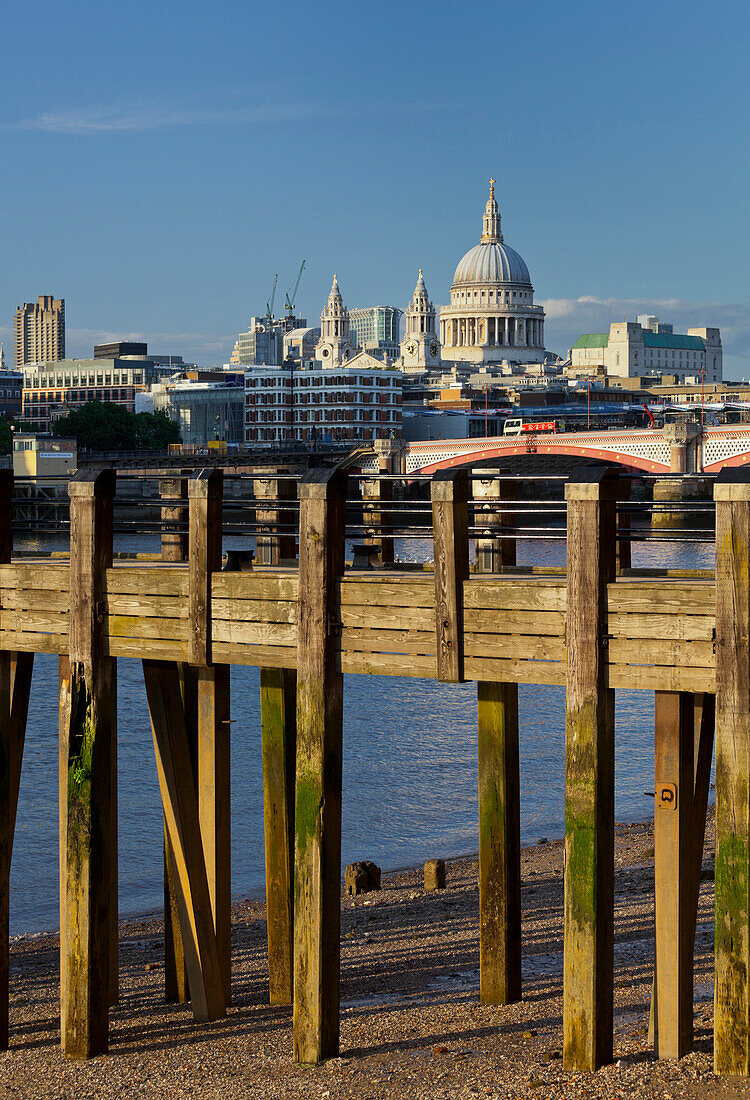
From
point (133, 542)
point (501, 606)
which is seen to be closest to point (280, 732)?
point (501, 606)

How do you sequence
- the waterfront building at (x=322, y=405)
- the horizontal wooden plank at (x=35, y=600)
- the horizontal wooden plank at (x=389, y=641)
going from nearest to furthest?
the horizontal wooden plank at (x=389, y=641), the horizontal wooden plank at (x=35, y=600), the waterfront building at (x=322, y=405)

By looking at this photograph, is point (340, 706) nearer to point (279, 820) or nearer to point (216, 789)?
point (216, 789)

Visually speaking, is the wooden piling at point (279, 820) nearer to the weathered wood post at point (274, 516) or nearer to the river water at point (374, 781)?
the weathered wood post at point (274, 516)

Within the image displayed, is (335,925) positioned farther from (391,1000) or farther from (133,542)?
(133,542)

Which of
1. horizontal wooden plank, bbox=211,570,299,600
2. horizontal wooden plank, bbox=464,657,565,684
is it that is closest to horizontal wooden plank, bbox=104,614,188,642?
horizontal wooden plank, bbox=211,570,299,600

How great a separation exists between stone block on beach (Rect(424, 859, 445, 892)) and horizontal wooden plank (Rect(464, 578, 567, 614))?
25.0 ft

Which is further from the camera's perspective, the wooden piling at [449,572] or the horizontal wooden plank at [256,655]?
the horizontal wooden plank at [256,655]

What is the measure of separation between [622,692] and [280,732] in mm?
22299

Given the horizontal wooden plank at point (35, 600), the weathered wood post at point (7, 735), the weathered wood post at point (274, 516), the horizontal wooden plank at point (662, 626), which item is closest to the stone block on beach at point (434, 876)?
the weathered wood post at point (274, 516)

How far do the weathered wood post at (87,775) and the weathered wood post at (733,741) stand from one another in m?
4.34

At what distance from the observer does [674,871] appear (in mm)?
8648

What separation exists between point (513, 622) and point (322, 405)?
14523cm

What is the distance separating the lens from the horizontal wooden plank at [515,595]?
28.1 ft

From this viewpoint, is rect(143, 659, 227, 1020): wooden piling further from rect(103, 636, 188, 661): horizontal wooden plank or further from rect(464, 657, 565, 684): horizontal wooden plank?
rect(464, 657, 565, 684): horizontal wooden plank
